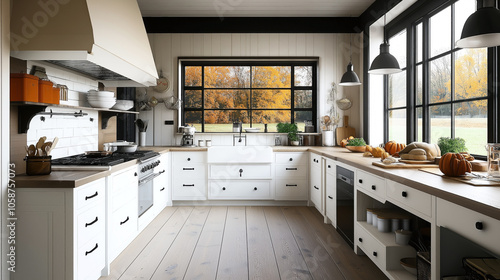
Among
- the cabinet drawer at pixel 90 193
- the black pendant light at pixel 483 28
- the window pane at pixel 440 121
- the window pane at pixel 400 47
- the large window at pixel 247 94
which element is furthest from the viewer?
the large window at pixel 247 94

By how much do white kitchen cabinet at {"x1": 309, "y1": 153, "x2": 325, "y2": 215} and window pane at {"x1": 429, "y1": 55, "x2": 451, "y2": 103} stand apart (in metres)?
1.42

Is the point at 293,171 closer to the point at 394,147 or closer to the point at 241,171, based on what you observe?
the point at 241,171

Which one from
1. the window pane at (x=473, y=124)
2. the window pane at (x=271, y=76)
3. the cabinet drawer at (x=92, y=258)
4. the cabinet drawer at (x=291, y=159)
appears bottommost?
the cabinet drawer at (x=92, y=258)

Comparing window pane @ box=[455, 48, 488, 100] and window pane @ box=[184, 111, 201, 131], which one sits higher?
window pane @ box=[455, 48, 488, 100]

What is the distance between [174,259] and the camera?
2.85m

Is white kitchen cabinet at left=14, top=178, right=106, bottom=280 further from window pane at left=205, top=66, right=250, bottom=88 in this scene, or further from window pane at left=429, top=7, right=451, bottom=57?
window pane at left=205, top=66, right=250, bottom=88

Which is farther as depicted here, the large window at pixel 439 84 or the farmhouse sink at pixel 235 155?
the farmhouse sink at pixel 235 155

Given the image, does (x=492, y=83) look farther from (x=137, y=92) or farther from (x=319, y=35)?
(x=137, y=92)

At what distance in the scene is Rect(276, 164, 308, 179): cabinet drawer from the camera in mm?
4766

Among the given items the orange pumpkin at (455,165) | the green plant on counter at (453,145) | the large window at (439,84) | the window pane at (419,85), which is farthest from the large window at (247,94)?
the orange pumpkin at (455,165)

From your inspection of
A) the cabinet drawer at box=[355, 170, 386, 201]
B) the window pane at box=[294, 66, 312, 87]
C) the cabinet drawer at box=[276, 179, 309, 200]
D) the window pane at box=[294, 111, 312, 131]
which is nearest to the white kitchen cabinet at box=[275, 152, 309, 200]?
the cabinet drawer at box=[276, 179, 309, 200]

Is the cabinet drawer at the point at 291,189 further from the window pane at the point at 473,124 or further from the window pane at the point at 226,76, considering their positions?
the window pane at the point at 473,124

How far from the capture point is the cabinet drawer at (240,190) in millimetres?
4719

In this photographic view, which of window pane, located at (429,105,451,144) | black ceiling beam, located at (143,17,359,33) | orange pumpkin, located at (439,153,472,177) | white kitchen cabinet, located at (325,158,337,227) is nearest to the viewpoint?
orange pumpkin, located at (439,153,472,177)
